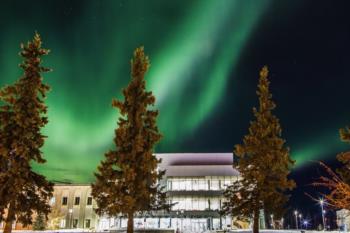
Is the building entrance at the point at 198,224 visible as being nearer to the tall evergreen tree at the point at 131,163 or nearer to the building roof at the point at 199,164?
the building roof at the point at 199,164

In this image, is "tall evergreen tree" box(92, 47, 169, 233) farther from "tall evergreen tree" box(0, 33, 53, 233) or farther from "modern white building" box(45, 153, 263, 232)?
"modern white building" box(45, 153, 263, 232)

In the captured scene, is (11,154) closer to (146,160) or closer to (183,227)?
(146,160)

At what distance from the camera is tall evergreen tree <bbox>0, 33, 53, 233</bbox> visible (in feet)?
88.0

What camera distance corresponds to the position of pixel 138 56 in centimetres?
3341

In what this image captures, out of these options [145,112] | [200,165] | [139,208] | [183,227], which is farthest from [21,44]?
[200,165]

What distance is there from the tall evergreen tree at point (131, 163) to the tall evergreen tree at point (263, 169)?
408 inches

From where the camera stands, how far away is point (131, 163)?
30.1 m

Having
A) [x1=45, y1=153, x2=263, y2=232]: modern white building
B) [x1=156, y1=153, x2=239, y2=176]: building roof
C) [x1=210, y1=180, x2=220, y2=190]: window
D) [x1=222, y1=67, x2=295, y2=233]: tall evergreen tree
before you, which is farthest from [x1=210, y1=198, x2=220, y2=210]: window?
[x1=222, y1=67, x2=295, y2=233]: tall evergreen tree

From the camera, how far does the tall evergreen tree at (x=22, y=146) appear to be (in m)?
26.8

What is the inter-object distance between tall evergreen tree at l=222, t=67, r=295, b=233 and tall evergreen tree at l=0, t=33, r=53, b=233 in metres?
20.0

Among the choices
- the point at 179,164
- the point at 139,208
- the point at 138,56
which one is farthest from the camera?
the point at 179,164

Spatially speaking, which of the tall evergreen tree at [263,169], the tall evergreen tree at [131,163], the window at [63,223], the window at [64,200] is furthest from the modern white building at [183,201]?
the tall evergreen tree at [131,163]

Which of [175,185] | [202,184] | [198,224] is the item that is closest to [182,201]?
[175,185]

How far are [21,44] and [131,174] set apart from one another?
13680 mm
